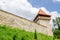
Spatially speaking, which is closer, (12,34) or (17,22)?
(12,34)

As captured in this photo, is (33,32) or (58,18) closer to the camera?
(33,32)

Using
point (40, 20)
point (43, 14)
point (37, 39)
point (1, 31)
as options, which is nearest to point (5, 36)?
point (1, 31)

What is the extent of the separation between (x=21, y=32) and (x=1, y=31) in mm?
3082

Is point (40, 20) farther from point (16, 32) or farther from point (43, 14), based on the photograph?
point (16, 32)

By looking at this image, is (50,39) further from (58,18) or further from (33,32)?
(58,18)

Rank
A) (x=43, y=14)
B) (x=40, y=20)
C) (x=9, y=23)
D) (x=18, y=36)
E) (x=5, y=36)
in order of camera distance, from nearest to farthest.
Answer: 1. (x=5, y=36)
2. (x=18, y=36)
3. (x=9, y=23)
4. (x=40, y=20)
5. (x=43, y=14)

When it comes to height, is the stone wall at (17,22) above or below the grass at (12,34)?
above

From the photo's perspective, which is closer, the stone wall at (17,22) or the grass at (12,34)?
the grass at (12,34)

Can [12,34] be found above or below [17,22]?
below

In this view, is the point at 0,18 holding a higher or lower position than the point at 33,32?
higher

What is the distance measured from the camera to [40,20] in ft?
102

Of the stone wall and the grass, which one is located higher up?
the stone wall

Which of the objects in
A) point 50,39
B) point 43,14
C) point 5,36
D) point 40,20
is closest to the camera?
point 5,36

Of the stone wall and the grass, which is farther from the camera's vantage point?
the stone wall
